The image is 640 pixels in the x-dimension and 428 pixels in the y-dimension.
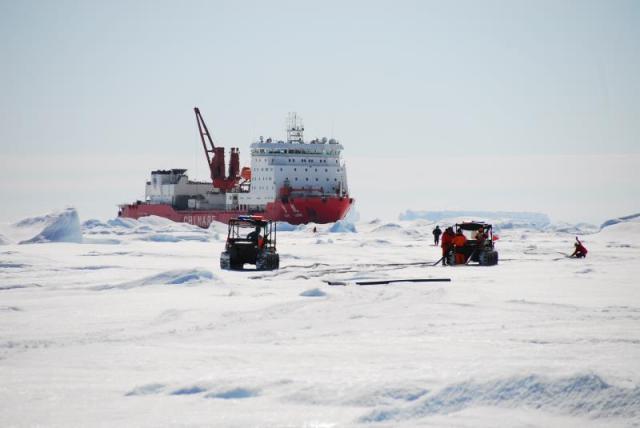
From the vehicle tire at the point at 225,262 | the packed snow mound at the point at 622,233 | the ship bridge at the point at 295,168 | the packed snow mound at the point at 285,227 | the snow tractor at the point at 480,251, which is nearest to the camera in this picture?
the vehicle tire at the point at 225,262

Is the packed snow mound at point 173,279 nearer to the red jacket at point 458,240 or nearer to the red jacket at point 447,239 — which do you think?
the red jacket at point 447,239

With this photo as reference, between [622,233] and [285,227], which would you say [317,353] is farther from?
[285,227]

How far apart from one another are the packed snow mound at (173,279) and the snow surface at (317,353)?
0.05m

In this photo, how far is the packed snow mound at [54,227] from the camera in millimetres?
27500

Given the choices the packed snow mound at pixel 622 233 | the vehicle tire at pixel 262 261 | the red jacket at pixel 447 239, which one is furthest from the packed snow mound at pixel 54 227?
the packed snow mound at pixel 622 233

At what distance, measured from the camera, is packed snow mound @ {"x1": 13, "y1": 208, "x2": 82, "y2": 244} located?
2750cm

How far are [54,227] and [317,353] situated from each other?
23928mm

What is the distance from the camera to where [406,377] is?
516 centimetres

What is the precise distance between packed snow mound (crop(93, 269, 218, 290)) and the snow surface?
50mm

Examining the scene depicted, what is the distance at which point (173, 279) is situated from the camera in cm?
1298

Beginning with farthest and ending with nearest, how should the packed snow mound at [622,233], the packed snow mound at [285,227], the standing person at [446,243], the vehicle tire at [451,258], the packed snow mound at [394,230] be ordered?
the packed snow mound at [285,227], the packed snow mound at [394,230], the packed snow mound at [622,233], the vehicle tire at [451,258], the standing person at [446,243]

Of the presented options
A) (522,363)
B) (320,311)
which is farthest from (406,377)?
(320,311)

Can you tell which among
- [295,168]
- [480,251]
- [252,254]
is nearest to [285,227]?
[295,168]

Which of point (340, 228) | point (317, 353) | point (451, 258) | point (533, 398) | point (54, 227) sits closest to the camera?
point (533, 398)
